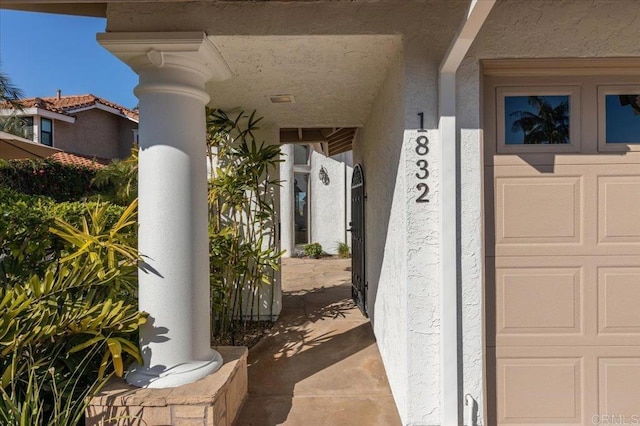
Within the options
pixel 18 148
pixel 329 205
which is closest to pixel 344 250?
pixel 329 205

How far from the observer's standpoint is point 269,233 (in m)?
5.34

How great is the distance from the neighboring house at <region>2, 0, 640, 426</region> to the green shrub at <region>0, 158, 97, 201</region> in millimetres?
9225

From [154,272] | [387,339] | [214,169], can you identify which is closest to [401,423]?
[387,339]

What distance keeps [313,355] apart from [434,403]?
5.81ft

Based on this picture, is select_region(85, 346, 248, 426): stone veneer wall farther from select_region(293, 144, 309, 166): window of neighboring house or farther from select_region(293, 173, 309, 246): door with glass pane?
select_region(293, 144, 309, 166): window of neighboring house

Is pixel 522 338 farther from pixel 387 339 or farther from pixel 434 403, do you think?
pixel 387 339

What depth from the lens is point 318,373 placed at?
383 cm

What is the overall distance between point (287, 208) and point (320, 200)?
4.55 feet

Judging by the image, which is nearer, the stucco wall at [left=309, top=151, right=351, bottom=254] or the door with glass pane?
the stucco wall at [left=309, top=151, right=351, bottom=254]

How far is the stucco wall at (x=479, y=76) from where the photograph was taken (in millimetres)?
2723

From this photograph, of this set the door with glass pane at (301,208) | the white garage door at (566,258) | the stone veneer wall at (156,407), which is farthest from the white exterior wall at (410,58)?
the door with glass pane at (301,208)

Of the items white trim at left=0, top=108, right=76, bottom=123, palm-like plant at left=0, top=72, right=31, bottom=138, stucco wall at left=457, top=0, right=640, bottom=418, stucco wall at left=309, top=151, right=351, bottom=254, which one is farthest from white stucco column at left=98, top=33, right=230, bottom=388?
white trim at left=0, top=108, right=76, bottom=123

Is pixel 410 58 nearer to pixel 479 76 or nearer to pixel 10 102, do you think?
pixel 479 76

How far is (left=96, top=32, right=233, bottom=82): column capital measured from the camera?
269cm
